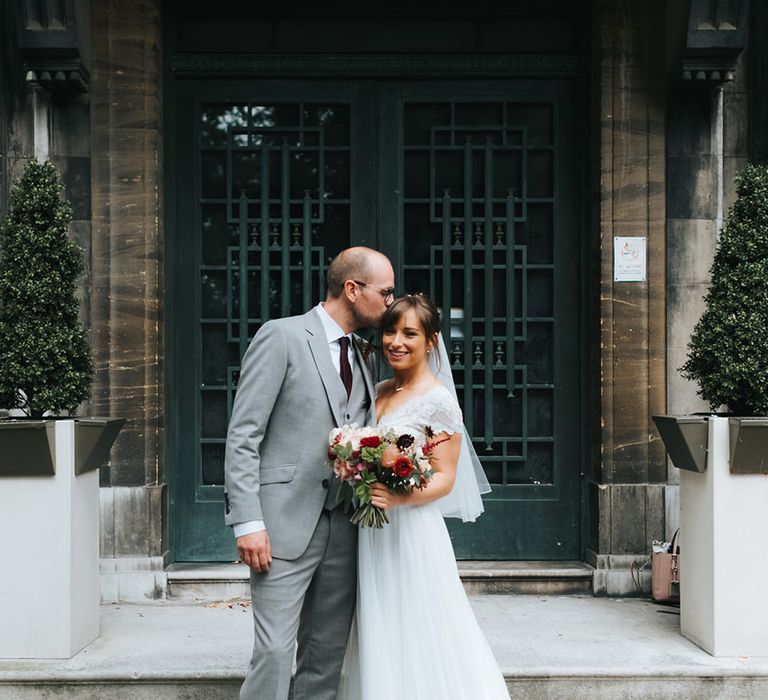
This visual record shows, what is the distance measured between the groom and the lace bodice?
16cm

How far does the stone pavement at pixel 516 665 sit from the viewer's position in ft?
18.7

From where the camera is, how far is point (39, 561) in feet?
19.1

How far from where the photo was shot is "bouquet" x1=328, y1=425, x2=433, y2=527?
4.45m

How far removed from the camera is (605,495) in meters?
7.44

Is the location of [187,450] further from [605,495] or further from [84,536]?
[605,495]

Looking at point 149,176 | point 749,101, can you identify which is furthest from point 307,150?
point 749,101

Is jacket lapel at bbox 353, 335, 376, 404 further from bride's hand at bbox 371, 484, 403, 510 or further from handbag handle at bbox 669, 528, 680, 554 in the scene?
handbag handle at bbox 669, 528, 680, 554

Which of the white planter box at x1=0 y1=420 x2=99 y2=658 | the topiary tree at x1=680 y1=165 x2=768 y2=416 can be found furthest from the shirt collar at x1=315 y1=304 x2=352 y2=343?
the topiary tree at x1=680 y1=165 x2=768 y2=416

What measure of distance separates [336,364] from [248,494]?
2.41 feet

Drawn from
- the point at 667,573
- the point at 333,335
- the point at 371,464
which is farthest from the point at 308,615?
the point at 667,573

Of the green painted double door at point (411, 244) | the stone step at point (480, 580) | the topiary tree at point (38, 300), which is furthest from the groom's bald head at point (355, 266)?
the stone step at point (480, 580)

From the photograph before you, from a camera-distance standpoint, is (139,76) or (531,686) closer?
(531,686)

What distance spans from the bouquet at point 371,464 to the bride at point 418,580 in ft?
0.59

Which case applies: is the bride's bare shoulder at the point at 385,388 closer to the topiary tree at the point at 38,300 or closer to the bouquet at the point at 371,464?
the bouquet at the point at 371,464
